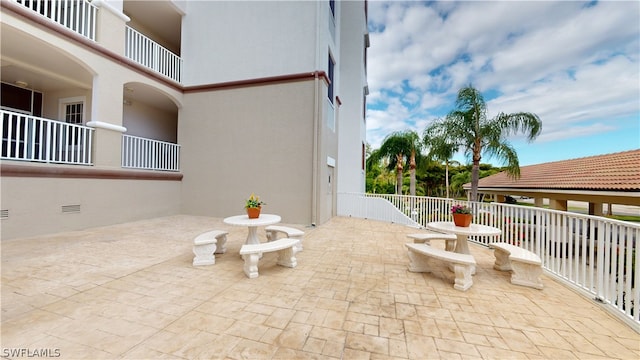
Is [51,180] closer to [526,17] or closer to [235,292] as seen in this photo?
[235,292]

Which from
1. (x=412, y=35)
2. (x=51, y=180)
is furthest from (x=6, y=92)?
(x=412, y=35)

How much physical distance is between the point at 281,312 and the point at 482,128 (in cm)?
931

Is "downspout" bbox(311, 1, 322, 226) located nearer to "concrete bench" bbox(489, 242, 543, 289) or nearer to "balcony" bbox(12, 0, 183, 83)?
"concrete bench" bbox(489, 242, 543, 289)

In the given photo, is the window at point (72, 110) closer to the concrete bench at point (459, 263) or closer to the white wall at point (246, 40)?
the white wall at point (246, 40)

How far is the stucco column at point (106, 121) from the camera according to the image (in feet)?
21.0

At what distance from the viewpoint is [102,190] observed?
255 inches

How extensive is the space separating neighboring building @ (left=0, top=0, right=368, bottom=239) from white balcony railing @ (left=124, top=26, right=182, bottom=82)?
42 mm

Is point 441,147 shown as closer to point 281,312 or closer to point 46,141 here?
point 281,312

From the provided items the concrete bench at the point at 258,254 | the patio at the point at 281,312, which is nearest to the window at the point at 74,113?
the patio at the point at 281,312

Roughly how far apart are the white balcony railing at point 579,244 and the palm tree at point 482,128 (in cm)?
313

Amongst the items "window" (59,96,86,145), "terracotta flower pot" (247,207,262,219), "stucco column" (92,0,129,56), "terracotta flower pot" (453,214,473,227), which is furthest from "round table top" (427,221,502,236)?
"window" (59,96,86,145)

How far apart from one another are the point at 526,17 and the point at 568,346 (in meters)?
9.78

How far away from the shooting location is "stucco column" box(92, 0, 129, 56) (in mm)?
6570

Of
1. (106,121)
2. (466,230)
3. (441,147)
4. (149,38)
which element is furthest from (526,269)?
(149,38)
